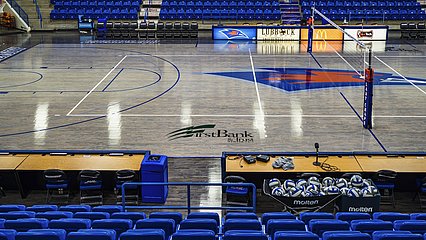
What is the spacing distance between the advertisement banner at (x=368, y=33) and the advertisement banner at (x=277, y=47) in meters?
3.88

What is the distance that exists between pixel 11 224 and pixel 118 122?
1124 cm

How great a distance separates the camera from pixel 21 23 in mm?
43094

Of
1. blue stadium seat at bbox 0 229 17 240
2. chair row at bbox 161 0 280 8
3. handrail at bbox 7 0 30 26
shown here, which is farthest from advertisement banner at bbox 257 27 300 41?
blue stadium seat at bbox 0 229 17 240

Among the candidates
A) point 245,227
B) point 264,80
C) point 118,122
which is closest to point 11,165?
point 118,122

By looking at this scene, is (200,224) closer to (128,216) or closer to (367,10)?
(128,216)

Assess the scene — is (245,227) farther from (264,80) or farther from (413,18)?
(413,18)

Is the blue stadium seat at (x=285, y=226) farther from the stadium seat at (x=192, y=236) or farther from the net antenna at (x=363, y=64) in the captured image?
the net antenna at (x=363, y=64)

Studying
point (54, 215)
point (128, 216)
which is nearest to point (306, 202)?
point (128, 216)

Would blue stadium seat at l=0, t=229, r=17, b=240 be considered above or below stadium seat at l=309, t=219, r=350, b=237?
above

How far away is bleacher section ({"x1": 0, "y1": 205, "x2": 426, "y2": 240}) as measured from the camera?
28.2 feet

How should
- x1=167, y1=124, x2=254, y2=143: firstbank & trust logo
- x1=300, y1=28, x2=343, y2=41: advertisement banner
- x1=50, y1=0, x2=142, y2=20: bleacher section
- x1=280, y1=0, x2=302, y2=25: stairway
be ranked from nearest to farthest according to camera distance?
x1=167, y1=124, x2=254, y2=143: firstbank & trust logo, x1=300, y1=28, x2=343, y2=41: advertisement banner, x1=280, y1=0, x2=302, y2=25: stairway, x1=50, y1=0, x2=142, y2=20: bleacher section

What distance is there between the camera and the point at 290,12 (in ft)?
141

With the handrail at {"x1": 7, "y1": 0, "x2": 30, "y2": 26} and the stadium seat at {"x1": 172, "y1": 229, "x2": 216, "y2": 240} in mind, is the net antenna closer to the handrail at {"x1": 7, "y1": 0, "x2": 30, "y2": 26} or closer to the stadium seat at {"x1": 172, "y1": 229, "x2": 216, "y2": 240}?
the stadium seat at {"x1": 172, "y1": 229, "x2": 216, "y2": 240}

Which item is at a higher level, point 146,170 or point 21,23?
point 21,23
